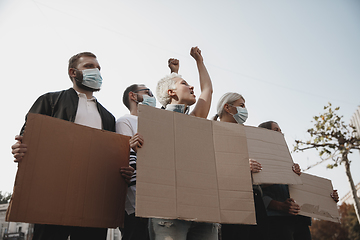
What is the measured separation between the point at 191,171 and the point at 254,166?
623mm

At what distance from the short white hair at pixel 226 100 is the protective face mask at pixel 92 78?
4.41ft

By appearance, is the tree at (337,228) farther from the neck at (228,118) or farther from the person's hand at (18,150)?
the person's hand at (18,150)

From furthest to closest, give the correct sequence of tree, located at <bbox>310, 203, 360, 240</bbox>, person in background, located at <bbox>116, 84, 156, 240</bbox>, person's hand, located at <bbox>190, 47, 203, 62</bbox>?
tree, located at <bbox>310, 203, 360, 240</bbox> → person's hand, located at <bbox>190, 47, 203, 62</bbox> → person in background, located at <bbox>116, 84, 156, 240</bbox>

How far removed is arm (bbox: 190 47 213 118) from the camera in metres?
2.60

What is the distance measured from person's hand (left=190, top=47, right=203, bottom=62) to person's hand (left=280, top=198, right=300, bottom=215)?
1641 millimetres

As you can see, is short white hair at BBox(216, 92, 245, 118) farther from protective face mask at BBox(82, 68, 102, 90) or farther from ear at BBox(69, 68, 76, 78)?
ear at BBox(69, 68, 76, 78)

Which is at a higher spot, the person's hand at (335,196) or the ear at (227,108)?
the ear at (227,108)

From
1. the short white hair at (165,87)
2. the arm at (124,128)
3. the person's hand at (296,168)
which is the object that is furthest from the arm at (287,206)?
the arm at (124,128)

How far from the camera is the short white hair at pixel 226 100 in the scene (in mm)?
3312

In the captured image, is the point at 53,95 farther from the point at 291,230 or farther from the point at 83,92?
the point at 291,230

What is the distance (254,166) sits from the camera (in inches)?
94.3

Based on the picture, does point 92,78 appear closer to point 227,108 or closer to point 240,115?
point 227,108

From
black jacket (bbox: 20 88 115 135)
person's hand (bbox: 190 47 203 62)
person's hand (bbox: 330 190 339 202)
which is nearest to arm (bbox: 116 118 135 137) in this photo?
black jacket (bbox: 20 88 115 135)

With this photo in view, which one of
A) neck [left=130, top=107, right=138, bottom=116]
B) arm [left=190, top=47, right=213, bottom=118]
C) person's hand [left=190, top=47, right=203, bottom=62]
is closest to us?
arm [left=190, top=47, right=213, bottom=118]
